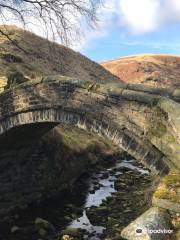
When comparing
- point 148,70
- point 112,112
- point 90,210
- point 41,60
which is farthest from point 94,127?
point 148,70

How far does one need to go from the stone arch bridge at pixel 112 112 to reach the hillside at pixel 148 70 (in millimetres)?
64251

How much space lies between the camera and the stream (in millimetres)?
18812

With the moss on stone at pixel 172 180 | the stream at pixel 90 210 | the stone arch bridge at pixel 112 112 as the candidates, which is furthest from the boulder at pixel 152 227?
the stream at pixel 90 210

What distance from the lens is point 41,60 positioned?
4884cm

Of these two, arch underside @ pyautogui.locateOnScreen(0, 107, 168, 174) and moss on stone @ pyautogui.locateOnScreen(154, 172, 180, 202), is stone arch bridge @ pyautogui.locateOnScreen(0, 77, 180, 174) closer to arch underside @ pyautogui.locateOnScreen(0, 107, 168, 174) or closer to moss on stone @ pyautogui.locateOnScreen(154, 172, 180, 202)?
arch underside @ pyautogui.locateOnScreen(0, 107, 168, 174)

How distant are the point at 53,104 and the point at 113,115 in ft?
9.28

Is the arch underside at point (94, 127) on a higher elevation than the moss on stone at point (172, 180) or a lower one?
higher

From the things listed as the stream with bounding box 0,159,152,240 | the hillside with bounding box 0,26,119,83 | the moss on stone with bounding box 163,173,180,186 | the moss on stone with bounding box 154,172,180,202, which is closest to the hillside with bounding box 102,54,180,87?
the hillside with bounding box 0,26,119,83

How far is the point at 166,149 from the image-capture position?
1507cm

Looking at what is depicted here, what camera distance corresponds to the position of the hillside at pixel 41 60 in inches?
1537

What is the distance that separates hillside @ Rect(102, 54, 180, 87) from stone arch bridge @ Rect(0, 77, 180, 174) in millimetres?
64251

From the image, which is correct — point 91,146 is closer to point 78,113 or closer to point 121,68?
point 78,113

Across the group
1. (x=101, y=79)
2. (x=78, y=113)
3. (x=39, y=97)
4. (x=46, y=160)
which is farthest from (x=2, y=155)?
(x=101, y=79)

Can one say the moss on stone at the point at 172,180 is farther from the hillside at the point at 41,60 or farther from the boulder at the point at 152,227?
the hillside at the point at 41,60
